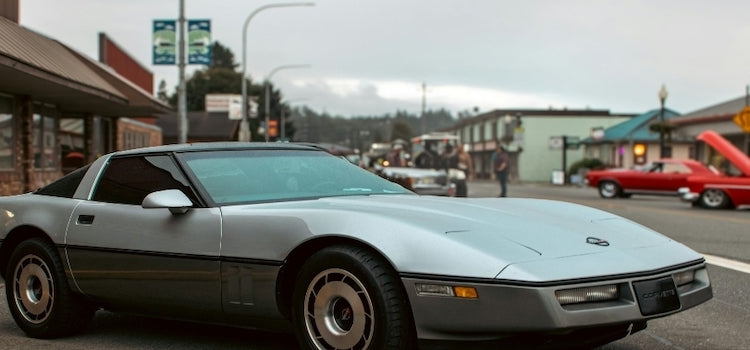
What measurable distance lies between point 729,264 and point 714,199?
12825mm

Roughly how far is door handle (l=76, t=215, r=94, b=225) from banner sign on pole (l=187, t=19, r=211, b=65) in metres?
20.6

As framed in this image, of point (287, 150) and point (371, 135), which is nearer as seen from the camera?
point (287, 150)

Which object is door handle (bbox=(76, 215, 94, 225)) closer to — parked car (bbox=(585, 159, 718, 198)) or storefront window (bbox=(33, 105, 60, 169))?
storefront window (bbox=(33, 105, 60, 169))

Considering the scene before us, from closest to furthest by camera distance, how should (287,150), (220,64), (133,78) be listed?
(287,150)
(133,78)
(220,64)

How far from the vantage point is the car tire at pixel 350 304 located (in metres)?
3.74

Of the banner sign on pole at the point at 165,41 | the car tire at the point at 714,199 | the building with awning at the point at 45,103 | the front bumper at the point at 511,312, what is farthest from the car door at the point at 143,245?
the banner sign on pole at the point at 165,41

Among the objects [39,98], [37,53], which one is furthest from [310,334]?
[39,98]

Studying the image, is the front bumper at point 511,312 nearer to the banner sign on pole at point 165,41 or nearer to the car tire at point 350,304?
the car tire at point 350,304

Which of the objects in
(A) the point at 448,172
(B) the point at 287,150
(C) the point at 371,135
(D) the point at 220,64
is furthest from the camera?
(C) the point at 371,135

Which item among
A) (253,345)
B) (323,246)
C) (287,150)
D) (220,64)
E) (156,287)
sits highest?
(220,64)

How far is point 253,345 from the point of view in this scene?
192 inches

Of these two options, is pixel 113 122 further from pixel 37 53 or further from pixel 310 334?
pixel 310 334

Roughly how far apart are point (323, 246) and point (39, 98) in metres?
17.7

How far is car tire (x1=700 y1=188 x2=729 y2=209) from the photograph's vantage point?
20703mm
